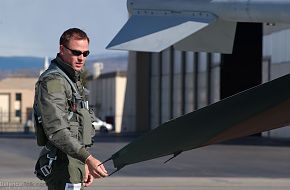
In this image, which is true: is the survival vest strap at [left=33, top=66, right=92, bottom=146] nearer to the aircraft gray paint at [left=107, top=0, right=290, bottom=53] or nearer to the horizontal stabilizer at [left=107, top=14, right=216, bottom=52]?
the aircraft gray paint at [left=107, top=0, right=290, bottom=53]

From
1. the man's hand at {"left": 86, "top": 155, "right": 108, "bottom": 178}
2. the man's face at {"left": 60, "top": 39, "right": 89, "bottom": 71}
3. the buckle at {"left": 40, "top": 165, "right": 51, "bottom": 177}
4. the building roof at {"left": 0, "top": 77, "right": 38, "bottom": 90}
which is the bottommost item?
the building roof at {"left": 0, "top": 77, "right": 38, "bottom": 90}

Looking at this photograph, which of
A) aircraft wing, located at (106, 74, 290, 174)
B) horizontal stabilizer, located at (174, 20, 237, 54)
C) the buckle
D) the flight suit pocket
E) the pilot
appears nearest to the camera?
the pilot

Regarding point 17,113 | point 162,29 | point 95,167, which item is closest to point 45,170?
point 95,167

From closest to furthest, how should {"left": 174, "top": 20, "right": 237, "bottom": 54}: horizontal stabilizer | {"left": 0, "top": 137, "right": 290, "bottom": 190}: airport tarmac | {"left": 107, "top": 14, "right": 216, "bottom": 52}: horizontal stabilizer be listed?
{"left": 107, "top": 14, "right": 216, "bottom": 52}: horizontal stabilizer
{"left": 174, "top": 20, "right": 237, "bottom": 54}: horizontal stabilizer
{"left": 0, "top": 137, "right": 290, "bottom": 190}: airport tarmac

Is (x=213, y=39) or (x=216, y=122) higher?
(x=213, y=39)

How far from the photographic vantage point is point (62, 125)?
5.33 meters

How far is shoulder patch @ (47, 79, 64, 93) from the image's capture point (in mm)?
5406

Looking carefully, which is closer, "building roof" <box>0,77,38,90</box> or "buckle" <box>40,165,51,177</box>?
"buckle" <box>40,165,51,177</box>

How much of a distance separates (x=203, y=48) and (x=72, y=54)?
5575 mm

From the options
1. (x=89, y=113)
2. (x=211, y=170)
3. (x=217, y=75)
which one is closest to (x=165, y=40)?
(x=89, y=113)

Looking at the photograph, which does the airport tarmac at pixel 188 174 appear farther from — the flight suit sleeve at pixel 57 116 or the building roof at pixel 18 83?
the building roof at pixel 18 83

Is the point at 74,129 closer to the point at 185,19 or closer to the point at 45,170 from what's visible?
the point at 45,170

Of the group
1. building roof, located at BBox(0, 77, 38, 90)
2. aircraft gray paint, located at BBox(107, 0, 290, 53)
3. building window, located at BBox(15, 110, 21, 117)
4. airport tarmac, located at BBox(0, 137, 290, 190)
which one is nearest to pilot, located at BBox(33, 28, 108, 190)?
aircraft gray paint, located at BBox(107, 0, 290, 53)

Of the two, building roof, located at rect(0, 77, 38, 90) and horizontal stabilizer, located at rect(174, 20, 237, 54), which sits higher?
horizontal stabilizer, located at rect(174, 20, 237, 54)
